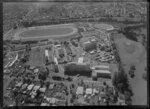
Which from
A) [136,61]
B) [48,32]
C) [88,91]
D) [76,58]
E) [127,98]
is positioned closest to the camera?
[127,98]

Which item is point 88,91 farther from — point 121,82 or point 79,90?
point 121,82

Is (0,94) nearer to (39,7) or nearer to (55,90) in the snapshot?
(55,90)

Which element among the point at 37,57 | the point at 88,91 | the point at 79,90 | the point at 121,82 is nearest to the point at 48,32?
the point at 37,57

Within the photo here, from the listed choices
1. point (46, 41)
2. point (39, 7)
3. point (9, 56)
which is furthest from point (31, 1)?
point (9, 56)

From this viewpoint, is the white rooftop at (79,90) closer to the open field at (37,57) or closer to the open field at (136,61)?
the open field at (136,61)

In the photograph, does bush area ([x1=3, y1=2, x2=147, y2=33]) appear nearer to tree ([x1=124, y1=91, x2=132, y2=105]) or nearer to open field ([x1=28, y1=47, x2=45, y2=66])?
open field ([x1=28, y1=47, x2=45, y2=66])

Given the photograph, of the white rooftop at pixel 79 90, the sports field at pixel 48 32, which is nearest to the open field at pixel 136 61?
the white rooftop at pixel 79 90

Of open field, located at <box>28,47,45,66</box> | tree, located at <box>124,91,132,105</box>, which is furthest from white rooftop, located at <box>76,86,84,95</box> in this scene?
open field, located at <box>28,47,45,66</box>

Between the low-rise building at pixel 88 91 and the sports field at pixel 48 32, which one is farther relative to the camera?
the sports field at pixel 48 32
